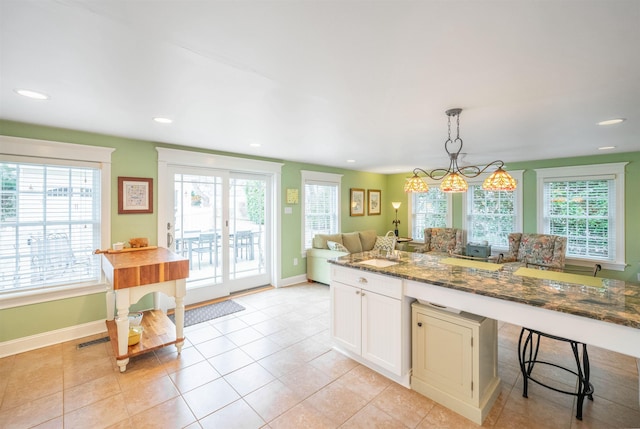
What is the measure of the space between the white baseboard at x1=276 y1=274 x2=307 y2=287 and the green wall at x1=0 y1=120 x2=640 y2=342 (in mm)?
65

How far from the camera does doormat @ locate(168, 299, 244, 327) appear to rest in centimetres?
359

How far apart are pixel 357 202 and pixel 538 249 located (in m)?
3.40

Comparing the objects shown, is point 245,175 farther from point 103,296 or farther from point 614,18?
point 614,18

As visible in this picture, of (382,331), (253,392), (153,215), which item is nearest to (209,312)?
(153,215)

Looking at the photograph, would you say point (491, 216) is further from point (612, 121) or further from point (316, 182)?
point (316, 182)

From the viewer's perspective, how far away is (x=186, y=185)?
3.98m

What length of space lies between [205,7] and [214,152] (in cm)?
318

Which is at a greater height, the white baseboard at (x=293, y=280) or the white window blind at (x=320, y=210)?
the white window blind at (x=320, y=210)

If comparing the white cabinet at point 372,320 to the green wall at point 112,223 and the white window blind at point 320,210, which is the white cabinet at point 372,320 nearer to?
the green wall at point 112,223

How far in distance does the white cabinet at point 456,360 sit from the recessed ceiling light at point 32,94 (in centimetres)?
321

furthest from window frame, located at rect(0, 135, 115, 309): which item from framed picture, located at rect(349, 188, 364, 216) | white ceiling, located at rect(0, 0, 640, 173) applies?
framed picture, located at rect(349, 188, 364, 216)

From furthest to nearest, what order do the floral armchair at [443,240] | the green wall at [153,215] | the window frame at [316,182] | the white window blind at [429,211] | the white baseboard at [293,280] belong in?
the white window blind at [429,211]
the floral armchair at [443,240]
the window frame at [316,182]
the white baseboard at [293,280]
the green wall at [153,215]

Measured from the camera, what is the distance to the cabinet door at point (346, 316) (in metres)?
2.55

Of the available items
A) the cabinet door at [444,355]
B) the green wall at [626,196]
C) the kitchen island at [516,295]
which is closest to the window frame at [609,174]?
the green wall at [626,196]
